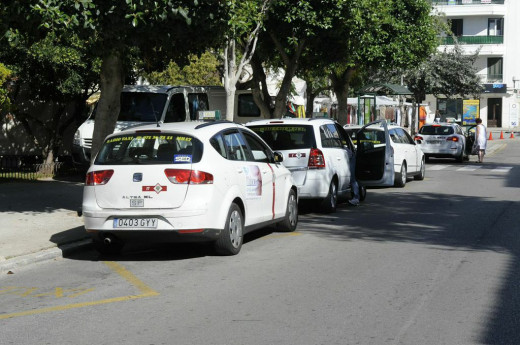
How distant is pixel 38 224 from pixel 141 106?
9.07 m

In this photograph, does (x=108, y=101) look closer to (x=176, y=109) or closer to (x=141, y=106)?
(x=141, y=106)

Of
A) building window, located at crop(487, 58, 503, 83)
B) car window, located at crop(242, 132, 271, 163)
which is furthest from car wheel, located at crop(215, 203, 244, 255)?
building window, located at crop(487, 58, 503, 83)

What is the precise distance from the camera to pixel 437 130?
31578mm

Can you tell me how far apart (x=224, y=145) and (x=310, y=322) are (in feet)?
13.9

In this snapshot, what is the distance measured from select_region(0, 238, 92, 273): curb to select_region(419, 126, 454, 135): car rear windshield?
21.8 metres

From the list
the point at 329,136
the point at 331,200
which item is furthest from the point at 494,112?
the point at 331,200

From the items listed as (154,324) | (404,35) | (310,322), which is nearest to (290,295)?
(310,322)

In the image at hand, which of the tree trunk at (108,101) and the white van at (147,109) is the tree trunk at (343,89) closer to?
the white van at (147,109)

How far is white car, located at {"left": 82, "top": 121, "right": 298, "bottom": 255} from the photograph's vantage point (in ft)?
32.7

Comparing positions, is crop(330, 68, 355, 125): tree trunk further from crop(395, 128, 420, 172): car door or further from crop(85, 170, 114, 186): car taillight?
crop(85, 170, 114, 186): car taillight

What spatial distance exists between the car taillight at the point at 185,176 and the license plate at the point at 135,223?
55 cm

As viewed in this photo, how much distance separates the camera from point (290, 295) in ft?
26.8

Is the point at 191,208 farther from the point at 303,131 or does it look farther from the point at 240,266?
the point at 303,131

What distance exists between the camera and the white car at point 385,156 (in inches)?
732
